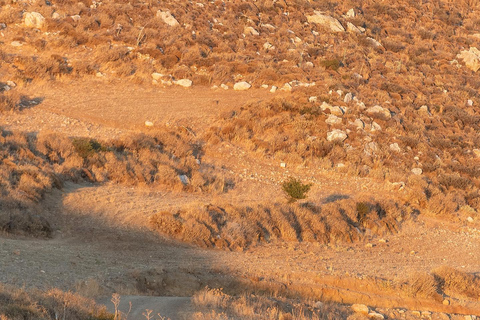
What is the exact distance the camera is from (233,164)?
61.8ft

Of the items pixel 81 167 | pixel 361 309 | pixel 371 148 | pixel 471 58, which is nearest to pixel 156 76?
pixel 81 167

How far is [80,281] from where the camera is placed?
8758 mm

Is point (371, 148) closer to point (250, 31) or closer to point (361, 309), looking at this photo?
point (361, 309)

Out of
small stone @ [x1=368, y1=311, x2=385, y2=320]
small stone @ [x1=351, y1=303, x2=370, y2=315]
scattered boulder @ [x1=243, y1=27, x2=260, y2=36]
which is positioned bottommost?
scattered boulder @ [x1=243, y1=27, x2=260, y2=36]

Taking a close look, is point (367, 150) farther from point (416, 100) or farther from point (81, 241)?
point (81, 241)

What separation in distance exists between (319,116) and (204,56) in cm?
789

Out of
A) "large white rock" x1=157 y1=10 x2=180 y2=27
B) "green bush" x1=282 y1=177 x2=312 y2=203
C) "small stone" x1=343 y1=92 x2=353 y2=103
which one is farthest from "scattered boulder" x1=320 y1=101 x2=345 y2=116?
"large white rock" x1=157 y1=10 x2=180 y2=27

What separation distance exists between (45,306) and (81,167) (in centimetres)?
912

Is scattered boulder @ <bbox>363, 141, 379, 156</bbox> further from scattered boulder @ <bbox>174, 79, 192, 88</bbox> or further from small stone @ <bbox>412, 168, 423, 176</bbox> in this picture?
scattered boulder @ <bbox>174, 79, 192, 88</bbox>

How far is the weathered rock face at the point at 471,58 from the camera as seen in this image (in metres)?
34.0

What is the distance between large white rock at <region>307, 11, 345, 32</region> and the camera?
112 ft

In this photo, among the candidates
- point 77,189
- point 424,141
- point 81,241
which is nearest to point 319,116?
point 424,141

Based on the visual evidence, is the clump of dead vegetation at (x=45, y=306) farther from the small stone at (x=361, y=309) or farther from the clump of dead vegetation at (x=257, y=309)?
the small stone at (x=361, y=309)

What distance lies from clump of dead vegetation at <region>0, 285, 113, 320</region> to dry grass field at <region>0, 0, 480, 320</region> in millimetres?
36
